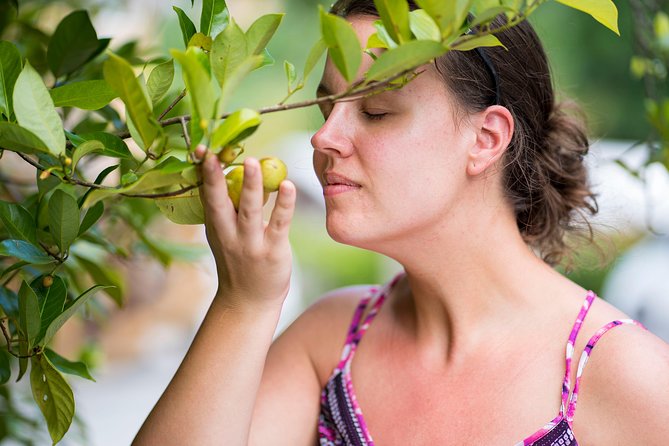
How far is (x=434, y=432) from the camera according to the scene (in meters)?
1.14

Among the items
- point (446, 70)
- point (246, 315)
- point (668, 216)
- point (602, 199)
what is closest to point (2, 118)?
point (246, 315)

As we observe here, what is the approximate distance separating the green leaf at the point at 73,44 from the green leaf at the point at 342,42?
0.40 meters

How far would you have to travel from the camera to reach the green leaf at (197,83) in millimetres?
591

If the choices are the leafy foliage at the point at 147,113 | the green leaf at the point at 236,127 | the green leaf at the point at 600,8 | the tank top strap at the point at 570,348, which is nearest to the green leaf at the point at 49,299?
the leafy foliage at the point at 147,113

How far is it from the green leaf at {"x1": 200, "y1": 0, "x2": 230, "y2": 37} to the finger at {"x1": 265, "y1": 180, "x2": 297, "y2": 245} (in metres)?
0.17

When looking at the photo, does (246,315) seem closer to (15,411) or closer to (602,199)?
(15,411)

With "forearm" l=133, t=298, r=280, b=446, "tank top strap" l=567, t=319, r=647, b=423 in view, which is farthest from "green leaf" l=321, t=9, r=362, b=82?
"tank top strap" l=567, t=319, r=647, b=423

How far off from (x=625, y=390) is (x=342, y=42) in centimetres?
62

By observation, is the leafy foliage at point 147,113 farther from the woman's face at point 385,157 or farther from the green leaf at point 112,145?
the woman's face at point 385,157

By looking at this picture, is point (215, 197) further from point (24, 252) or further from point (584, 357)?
point (584, 357)

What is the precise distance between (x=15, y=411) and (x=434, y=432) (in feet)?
2.35

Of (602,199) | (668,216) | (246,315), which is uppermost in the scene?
(246,315)

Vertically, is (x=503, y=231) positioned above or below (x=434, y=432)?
above

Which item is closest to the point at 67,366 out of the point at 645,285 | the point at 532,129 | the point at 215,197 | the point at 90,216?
the point at 90,216
